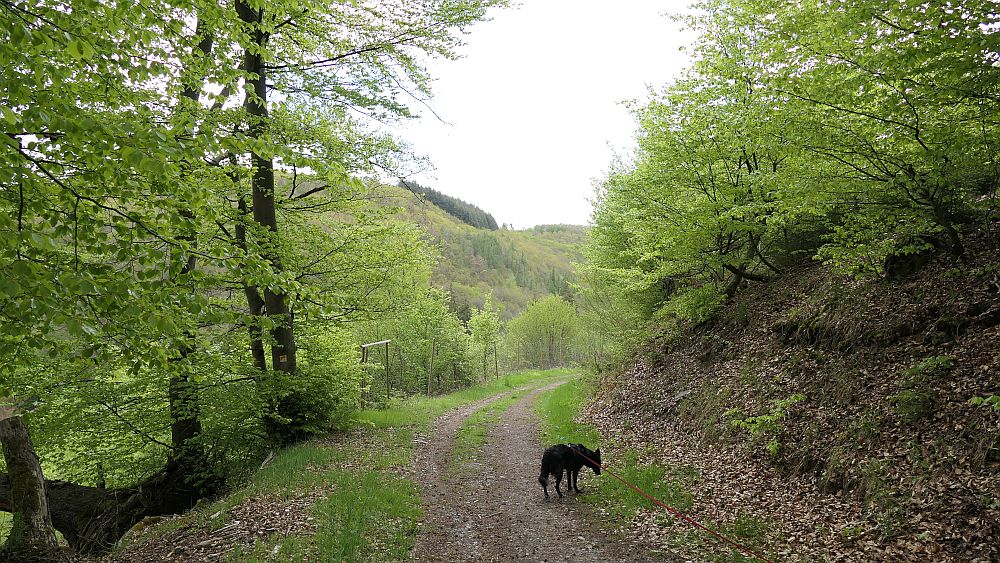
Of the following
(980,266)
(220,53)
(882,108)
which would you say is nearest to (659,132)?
(882,108)

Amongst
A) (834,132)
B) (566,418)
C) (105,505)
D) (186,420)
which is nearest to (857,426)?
(834,132)

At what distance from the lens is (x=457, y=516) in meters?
8.41

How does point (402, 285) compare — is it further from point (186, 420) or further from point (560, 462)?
point (560, 462)

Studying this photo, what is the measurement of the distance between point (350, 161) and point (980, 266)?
11960 mm

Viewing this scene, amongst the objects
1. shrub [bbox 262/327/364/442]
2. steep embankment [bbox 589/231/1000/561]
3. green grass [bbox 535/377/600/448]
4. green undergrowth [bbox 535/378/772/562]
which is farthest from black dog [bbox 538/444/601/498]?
shrub [bbox 262/327/364/442]

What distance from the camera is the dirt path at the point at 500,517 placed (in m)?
6.98

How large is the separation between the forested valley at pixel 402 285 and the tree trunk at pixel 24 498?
0.16 ft

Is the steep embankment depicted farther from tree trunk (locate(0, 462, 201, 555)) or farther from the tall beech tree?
tree trunk (locate(0, 462, 201, 555))

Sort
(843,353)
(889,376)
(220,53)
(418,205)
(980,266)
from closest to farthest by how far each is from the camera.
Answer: (220,53)
(889,376)
(980,266)
(843,353)
(418,205)

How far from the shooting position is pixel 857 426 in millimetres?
7641

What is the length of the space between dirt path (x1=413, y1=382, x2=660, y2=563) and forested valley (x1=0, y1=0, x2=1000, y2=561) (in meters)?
0.26

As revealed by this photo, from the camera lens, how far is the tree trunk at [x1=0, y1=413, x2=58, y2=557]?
8.44 m

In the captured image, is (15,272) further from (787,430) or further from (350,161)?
(787,430)

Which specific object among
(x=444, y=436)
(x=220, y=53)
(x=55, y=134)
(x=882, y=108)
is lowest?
(x=444, y=436)
